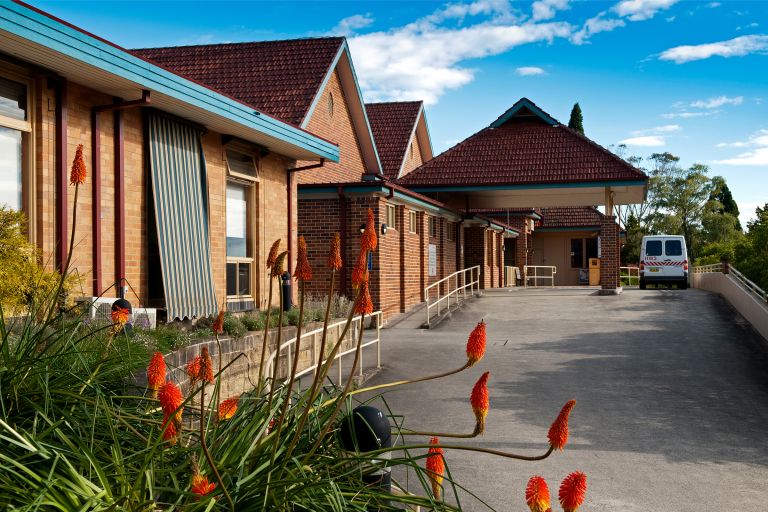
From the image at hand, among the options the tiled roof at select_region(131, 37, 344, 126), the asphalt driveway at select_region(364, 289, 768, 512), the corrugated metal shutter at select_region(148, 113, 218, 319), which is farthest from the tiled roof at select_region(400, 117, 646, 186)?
the corrugated metal shutter at select_region(148, 113, 218, 319)

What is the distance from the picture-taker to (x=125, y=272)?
11.6 meters

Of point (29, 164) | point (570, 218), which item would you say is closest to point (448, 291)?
point (29, 164)

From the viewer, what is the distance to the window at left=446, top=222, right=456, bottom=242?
94.3ft

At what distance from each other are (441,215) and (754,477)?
65.2 feet

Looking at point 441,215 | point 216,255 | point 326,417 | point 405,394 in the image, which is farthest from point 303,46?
point 326,417

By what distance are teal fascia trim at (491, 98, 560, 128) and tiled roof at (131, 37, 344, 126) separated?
7.57 metres

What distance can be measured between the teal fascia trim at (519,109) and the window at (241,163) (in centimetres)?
1574

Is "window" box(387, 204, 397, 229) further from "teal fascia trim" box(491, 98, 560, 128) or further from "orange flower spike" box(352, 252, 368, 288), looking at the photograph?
"orange flower spike" box(352, 252, 368, 288)

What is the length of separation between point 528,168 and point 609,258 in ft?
12.9

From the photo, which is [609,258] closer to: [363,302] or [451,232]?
[451,232]

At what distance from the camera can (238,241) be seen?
15156mm

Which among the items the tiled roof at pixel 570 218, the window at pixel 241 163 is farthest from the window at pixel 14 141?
the tiled roof at pixel 570 218

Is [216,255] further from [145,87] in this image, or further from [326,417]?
[326,417]

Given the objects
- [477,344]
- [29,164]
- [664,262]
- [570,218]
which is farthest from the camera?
[570,218]
